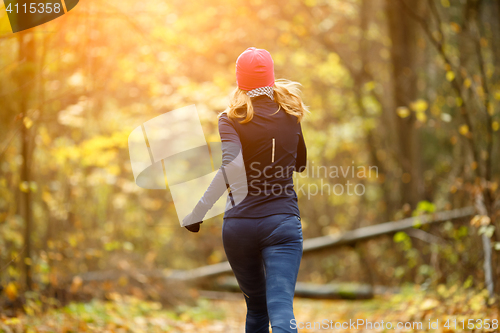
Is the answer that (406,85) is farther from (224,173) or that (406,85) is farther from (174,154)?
(224,173)

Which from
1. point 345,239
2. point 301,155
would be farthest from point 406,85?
point 301,155

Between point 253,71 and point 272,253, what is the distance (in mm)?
1180

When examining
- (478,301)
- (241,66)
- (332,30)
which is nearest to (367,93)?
(332,30)

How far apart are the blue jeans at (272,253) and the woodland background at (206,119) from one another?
1.28 meters

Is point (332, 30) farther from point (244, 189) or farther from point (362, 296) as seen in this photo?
point (244, 189)

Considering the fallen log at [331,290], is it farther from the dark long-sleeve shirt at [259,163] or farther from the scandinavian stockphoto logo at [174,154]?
the dark long-sleeve shirt at [259,163]

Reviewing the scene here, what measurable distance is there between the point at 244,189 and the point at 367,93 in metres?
9.37

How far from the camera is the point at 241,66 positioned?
111 inches

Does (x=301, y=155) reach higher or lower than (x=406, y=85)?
higher

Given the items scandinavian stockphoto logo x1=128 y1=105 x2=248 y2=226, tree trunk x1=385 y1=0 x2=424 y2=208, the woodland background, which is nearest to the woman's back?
the woodland background

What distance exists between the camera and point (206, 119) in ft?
27.0

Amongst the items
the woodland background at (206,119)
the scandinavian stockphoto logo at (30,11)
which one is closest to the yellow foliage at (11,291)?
the woodland background at (206,119)

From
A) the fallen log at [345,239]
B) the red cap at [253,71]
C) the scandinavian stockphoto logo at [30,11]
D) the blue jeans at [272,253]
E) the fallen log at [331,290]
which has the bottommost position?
the fallen log at [331,290]

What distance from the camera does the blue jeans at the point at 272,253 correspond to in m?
2.60
